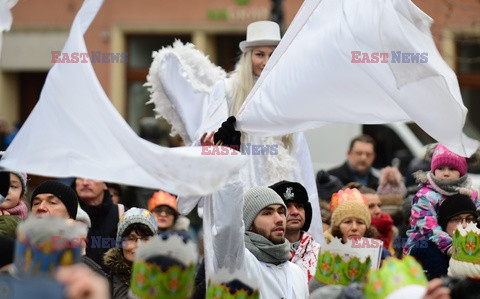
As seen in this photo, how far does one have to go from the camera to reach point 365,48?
6.90 m

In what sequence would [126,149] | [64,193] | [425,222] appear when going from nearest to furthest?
[126,149], [64,193], [425,222]

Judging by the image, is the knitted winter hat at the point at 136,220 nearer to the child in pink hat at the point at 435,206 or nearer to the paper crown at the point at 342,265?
the child in pink hat at the point at 435,206

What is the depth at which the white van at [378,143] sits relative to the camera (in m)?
15.5

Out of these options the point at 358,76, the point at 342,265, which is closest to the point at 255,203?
the point at 358,76

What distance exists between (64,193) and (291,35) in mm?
1681

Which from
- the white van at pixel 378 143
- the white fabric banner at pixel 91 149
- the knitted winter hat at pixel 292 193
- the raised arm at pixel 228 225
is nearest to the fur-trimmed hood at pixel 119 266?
the raised arm at pixel 228 225

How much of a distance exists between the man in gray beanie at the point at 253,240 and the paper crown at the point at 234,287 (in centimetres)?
78

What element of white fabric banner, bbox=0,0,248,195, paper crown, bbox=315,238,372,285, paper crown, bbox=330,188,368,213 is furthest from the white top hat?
paper crown, bbox=315,238,372,285

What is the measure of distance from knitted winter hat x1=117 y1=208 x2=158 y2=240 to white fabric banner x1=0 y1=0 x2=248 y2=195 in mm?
1685

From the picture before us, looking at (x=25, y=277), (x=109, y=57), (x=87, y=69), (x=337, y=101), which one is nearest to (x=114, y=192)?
(x=337, y=101)

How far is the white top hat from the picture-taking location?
892 cm

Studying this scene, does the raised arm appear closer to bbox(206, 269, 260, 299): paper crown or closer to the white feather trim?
bbox(206, 269, 260, 299): paper crown

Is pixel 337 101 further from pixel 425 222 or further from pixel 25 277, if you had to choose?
pixel 25 277

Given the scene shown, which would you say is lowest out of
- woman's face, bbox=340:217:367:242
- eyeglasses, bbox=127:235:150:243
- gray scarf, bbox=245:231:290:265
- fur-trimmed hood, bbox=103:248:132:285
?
fur-trimmed hood, bbox=103:248:132:285
